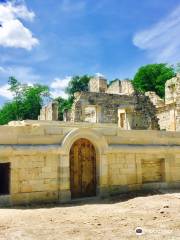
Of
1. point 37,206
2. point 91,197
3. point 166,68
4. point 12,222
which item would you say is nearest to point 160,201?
point 91,197

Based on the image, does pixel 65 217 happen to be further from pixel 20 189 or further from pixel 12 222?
pixel 20 189

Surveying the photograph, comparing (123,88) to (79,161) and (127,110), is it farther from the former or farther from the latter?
(79,161)

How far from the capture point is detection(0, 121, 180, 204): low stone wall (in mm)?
9172

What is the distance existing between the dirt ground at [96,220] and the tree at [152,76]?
2978 centimetres

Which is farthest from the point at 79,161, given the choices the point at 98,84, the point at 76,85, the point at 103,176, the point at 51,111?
the point at 76,85

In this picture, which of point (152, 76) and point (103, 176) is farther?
point (152, 76)

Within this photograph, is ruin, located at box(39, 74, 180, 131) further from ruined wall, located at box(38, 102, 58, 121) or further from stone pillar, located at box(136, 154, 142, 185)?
stone pillar, located at box(136, 154, 142, 185)

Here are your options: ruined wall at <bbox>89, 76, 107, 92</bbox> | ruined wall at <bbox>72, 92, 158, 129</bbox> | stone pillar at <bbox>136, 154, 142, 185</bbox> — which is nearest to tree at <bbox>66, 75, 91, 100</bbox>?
ruined wall at <bbox>89, 76, 107, 92</bbox>

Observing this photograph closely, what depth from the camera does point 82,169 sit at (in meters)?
10.5

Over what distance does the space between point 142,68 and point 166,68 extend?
290 cm

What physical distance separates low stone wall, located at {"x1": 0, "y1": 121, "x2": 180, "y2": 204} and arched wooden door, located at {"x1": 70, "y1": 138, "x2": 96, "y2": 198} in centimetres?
22

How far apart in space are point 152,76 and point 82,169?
3078 cm

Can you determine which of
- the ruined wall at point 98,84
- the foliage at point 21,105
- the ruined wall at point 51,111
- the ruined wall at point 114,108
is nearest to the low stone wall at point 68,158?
the ruined wall at point 114,108

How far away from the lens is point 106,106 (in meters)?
20.3
